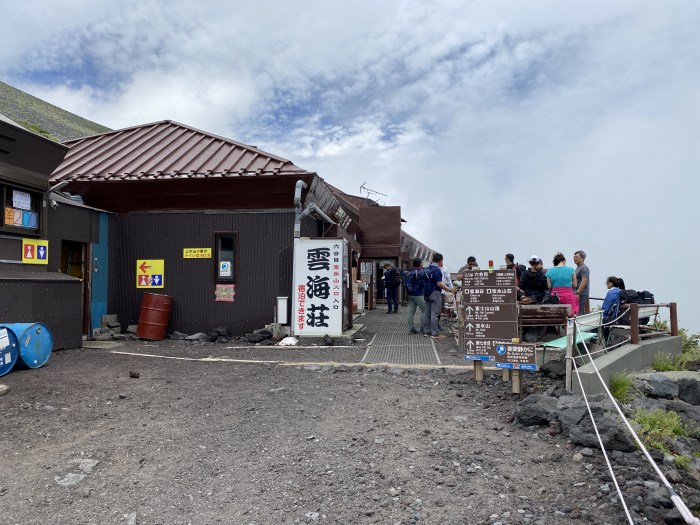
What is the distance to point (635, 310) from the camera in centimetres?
894

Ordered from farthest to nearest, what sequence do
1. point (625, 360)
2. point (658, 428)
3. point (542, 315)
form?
1. point (542, 315)
2. point (625, 360)
3. point (658, 428)

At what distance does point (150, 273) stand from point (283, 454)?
359 inches

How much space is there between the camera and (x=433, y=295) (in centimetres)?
1145

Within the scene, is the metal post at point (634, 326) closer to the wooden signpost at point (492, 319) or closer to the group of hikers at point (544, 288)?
the group of hikers at point (544, 288)

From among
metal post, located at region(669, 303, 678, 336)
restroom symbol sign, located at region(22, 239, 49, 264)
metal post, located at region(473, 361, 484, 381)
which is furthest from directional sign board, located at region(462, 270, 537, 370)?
restroom symbol sign, located at region(22, 239, 49, 264)

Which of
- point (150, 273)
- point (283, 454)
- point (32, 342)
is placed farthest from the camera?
point (150, 273)

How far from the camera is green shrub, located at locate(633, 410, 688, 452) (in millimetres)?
5078

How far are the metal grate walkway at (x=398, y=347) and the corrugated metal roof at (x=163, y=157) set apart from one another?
167 inches

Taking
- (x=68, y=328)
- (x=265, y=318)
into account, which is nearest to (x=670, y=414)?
(x=265, y=318)

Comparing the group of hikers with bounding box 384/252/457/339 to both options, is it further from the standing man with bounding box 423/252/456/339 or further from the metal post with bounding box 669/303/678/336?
the metal post with bounding box 669/303/678/336

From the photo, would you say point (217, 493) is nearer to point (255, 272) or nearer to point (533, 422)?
point (533, 422)

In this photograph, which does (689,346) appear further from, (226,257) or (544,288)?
(226,257)

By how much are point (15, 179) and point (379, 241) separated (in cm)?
1541

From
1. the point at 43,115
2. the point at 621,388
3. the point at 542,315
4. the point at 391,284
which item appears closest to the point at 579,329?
the point at 621,388
